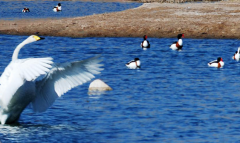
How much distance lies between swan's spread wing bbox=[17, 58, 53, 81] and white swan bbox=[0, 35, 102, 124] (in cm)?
50

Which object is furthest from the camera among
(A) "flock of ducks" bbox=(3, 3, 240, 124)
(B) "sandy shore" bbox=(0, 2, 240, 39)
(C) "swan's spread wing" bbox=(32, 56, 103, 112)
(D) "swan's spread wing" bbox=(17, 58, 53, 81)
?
(B) "sandy shore" bbox=(0, 2, 240, 39)

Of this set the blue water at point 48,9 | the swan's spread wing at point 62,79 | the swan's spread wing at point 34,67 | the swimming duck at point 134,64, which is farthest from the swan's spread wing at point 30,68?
the blue water at point 48,9

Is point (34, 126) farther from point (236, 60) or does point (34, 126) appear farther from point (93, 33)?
point (93, 33)

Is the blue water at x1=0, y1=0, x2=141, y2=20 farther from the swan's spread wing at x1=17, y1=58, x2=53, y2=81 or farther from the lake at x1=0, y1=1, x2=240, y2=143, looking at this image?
the swan's spread wing at x1=17, y1=58, x2=53, y2=81

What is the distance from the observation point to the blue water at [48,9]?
57.1 meters

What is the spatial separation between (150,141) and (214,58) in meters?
17.9

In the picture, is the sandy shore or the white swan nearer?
the white swan

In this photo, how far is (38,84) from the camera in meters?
16.1

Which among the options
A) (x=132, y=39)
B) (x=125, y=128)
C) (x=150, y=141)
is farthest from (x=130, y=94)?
(x=132, y=39)

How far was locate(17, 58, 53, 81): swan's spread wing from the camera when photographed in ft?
43.5

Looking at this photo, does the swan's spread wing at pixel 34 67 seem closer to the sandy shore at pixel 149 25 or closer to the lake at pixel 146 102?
the lake at pixel 146 102

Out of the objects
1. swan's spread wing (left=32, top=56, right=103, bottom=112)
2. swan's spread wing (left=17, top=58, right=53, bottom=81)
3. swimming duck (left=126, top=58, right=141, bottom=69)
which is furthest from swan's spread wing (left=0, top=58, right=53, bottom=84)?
swimming duck (left=126, top=58, right=141, bottom=69)

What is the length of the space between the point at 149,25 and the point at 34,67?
29208 millimetres

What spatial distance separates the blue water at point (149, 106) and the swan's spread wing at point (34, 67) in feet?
8.11
